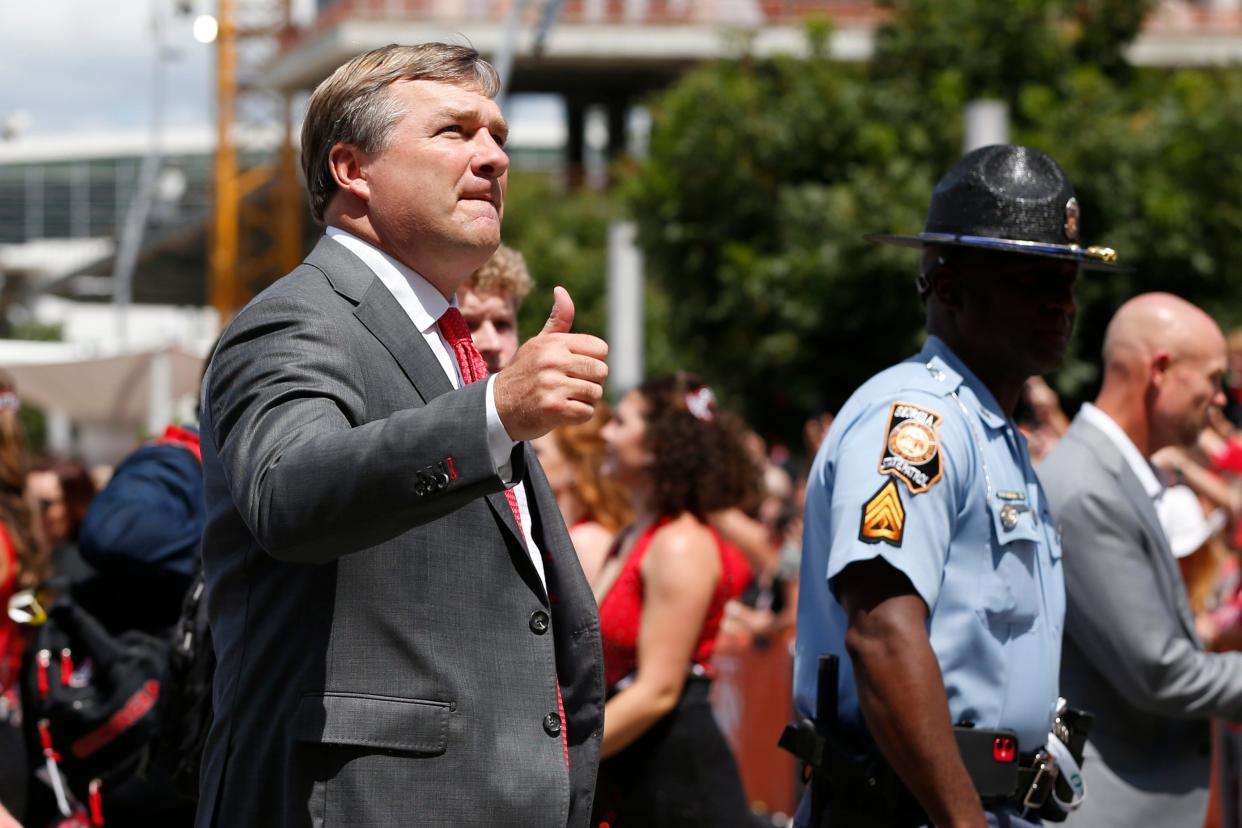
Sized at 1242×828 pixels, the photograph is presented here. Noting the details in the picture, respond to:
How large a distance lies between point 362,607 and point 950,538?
1.30 m

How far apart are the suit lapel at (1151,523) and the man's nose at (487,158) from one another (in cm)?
206

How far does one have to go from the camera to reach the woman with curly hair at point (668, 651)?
4.76 metres

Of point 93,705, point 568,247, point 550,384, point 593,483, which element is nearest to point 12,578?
point 93,705

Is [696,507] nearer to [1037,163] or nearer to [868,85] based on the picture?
[1037,163]

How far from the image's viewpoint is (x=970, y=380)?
3.49 metres

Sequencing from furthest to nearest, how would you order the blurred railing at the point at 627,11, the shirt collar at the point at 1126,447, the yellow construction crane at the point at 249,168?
the yellow construction crane at the point at 249,168, the blurred railing at the point at 627,11, the shirt collar at the point at 1126,447

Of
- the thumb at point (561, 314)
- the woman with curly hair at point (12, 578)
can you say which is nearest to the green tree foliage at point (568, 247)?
the woman with curly hair at point (12, 578)

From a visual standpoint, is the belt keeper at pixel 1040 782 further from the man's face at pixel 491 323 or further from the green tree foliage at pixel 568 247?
the green tree foliage at pixel 568 247

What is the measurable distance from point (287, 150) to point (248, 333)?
5330 cm

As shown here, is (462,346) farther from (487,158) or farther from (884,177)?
(884,177)

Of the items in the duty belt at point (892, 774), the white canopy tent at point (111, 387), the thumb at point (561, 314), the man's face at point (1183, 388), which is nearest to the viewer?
the thumb at point (561, 314)

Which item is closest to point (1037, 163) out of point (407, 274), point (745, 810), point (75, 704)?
point (407, 274)

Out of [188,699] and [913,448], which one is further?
[188,699]

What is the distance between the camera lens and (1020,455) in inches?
139
